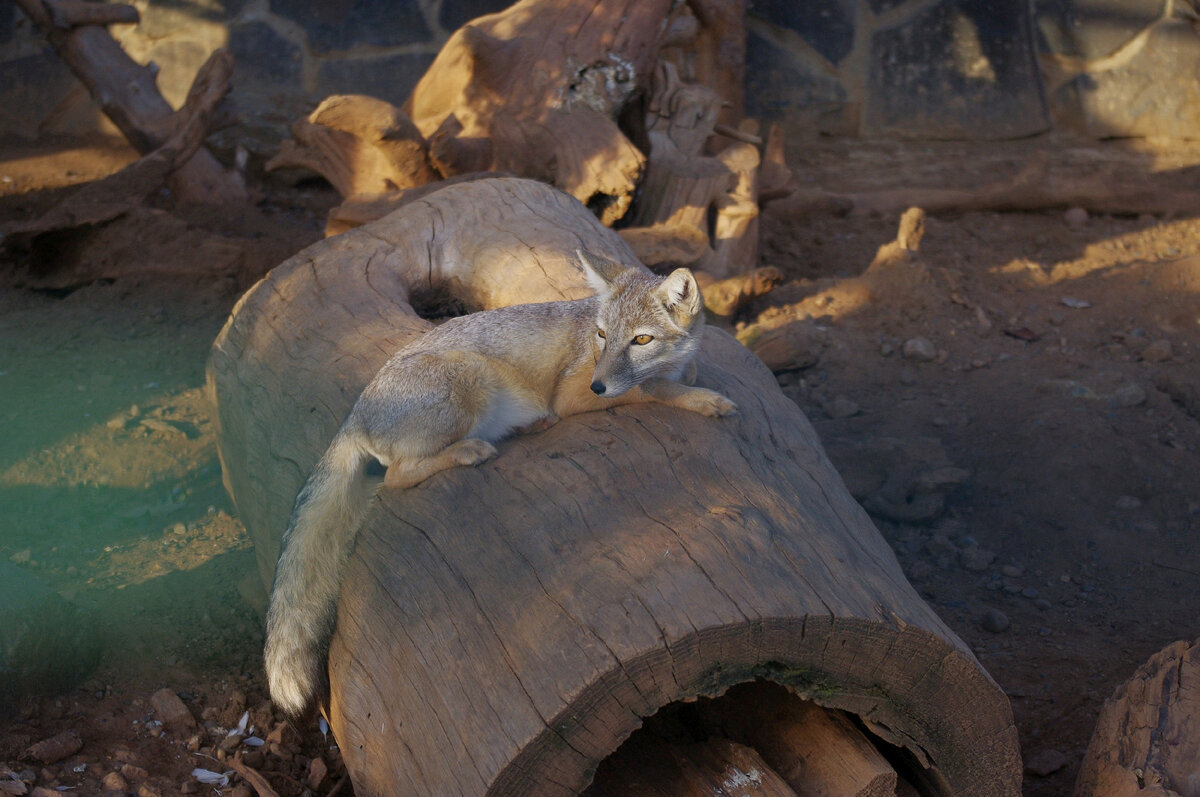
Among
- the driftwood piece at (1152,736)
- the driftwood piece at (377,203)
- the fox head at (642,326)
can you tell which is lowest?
the driftwood piece at (377,203)

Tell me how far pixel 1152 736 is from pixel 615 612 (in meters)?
1.54

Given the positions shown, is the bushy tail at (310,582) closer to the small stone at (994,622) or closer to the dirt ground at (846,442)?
the dirt ground at (846,442)

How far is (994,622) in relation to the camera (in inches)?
150

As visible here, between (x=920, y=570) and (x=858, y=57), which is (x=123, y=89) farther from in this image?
(x=920, y=570)

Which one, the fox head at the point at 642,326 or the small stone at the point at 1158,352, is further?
the small stone at the point at 1158,352

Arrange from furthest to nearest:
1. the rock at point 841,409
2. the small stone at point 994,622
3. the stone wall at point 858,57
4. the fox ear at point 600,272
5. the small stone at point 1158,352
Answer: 1. the stone wall at point 858,57
2. the small stone at point 1158,352
3. the rock at point 841,409
4. the small stone at point 994,622
5. the fox ear at point 600,272

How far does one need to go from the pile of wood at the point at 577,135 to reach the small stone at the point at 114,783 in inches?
154

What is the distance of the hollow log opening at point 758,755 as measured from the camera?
236cm

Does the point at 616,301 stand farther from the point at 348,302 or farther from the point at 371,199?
the point at 371,199

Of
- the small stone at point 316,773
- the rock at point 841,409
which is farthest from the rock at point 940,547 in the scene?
the small stone at point 316,773

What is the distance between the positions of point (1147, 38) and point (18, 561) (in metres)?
9.82

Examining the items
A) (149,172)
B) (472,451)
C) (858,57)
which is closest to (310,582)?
(472,451)

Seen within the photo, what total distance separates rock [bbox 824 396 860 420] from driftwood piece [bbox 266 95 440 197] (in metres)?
A: 3.18

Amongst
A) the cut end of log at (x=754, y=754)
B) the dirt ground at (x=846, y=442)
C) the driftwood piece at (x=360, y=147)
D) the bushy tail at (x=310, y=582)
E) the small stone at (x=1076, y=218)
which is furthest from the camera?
the small stone at (x=1076, y=218)
